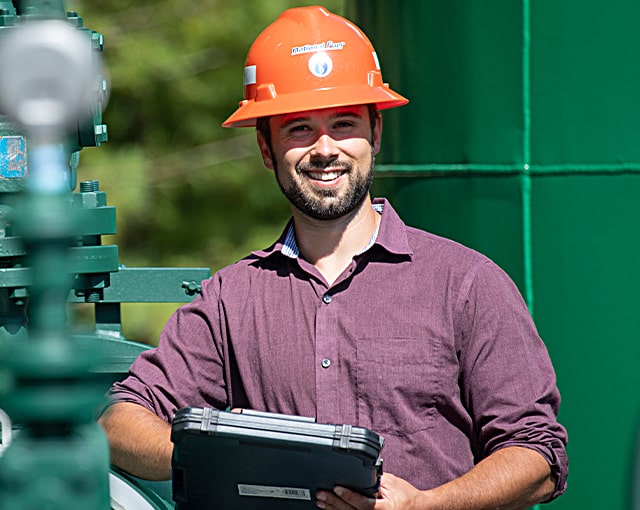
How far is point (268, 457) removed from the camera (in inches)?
80.4

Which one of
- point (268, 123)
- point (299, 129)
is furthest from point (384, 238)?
point (268, 123)

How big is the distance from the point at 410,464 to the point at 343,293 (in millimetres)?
404

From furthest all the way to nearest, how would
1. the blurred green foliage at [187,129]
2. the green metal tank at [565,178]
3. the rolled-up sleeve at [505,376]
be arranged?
1. the blurred green foliage at [187,129]
2. the green metal tank at [565,178]
3. the rolled-up sleeve at [505,376]

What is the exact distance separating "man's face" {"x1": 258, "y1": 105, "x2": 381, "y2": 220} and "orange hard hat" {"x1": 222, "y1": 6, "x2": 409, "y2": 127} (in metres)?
0.04

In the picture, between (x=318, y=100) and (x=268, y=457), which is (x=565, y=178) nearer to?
(x=318, y=100)

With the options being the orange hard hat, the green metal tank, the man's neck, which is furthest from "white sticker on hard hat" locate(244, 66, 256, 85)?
the green metal tank

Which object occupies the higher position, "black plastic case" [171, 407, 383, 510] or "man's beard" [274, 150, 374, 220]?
"man's beard" [274, 150, 374, 220]

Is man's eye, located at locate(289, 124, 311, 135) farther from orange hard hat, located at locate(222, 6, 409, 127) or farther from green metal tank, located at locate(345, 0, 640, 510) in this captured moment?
green metal tank, located at locate(345, 0, 640, 510)

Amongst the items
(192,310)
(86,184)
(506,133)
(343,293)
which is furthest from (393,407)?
(506,133)

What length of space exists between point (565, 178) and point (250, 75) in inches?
42.7

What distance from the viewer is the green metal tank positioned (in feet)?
10.8

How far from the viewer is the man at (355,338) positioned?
2.30 metres

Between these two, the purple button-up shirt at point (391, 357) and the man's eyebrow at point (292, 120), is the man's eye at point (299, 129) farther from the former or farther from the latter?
the purple button-up shirt at point (391, 357)

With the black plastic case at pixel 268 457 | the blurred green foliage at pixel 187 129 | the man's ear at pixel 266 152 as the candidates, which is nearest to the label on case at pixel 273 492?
the black plastic case at pixel 268 457
